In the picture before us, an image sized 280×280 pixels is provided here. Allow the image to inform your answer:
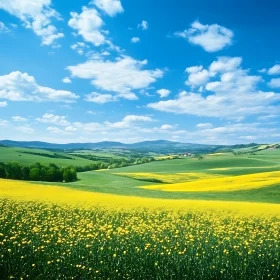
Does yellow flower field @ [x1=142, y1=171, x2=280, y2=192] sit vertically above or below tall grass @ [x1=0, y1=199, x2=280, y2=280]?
below

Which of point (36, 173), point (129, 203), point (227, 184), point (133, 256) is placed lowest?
point (36, 173)

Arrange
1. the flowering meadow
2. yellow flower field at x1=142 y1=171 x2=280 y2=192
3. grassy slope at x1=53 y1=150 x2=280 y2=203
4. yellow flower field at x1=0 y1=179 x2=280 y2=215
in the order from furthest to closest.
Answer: yellow flower field at x1=142 y1=171 x2=280 y2=192 → grassy slope at x1=53 y1=150 x2=280 y2=203 → yellow flower field at x1=0 y1=179 x2=280 y2=215 → the flowering meadow

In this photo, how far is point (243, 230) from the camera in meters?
13.5

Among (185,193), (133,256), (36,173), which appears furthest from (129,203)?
(36,173)

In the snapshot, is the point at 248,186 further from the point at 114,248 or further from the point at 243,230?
the point at 114,248

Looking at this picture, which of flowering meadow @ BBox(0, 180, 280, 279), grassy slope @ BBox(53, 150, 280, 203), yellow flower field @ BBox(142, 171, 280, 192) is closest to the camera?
flowering meadow @ BBox(0, 180, 280, 279)

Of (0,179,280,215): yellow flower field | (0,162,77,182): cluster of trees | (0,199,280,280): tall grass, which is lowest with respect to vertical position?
(0,162,77,182): cluster of trees

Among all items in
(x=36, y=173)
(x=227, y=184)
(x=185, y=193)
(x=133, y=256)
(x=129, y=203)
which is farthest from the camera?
(x=36, y=173)

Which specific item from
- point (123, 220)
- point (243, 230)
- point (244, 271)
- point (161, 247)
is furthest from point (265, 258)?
point (123, 220)

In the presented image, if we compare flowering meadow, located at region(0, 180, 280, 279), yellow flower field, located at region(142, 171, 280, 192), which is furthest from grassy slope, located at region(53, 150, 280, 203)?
flowering meadow, located at region(0, 180, 280, 279)

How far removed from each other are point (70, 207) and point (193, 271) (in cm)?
1019

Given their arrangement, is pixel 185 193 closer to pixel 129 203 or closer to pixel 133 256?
pixel 129 203

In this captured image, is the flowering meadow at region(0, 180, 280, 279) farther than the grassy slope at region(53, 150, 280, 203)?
No

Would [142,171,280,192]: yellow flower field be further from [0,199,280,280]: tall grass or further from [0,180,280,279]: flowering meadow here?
[0,199,280,280]: tall grass
